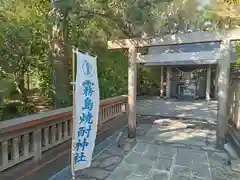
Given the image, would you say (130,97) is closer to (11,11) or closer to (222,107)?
(222,107)

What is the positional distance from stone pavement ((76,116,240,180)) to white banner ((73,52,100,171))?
1.71 feet

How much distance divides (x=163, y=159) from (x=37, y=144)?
240 centimetres

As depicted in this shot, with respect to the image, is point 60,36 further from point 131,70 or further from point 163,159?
point 163,159

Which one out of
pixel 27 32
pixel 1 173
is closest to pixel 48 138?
pixel 1 173

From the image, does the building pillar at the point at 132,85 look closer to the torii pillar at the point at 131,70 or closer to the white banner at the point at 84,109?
the torii pillar at the point at 131,70

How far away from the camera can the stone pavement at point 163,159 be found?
3.55m

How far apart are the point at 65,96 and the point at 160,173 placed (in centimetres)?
259

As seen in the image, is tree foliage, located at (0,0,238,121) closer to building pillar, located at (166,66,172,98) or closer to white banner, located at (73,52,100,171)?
white banner, located at (73,52,100,171)

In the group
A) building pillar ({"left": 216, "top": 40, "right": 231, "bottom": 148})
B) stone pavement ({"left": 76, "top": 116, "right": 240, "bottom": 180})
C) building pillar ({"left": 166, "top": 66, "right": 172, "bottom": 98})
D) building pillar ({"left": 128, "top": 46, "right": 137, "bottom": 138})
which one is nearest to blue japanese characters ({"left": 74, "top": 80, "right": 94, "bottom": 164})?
stone pavement ({"left": 76, "top": 116, "right": 240, "bottom": 180})

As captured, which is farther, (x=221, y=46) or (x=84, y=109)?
(x=221, y=46)

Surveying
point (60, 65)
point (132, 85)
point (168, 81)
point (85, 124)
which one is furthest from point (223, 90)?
point (168, 81)

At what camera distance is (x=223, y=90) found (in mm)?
4672

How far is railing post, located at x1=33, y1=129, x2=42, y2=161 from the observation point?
3085mm

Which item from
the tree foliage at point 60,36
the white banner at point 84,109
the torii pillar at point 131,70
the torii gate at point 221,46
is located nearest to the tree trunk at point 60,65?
the tree foliage at point 60,36
